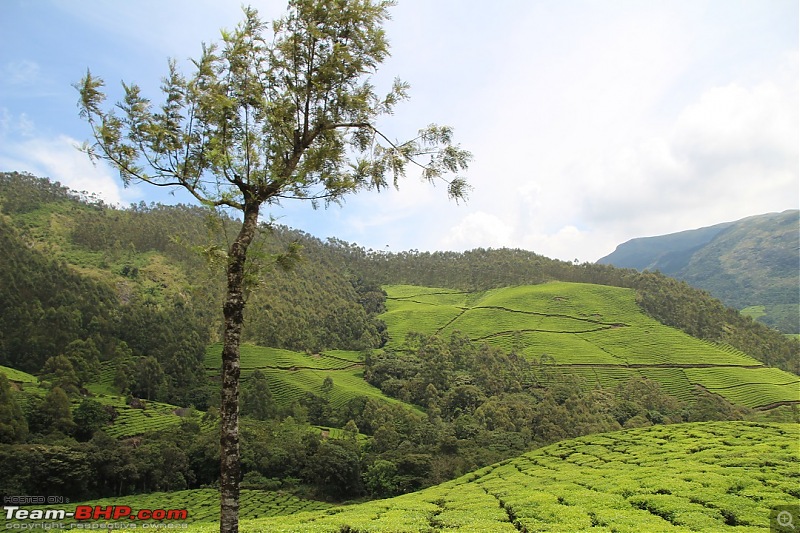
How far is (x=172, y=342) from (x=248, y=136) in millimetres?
81369

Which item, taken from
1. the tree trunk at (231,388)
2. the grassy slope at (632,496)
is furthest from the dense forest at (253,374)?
the grassy slope at (632,496)

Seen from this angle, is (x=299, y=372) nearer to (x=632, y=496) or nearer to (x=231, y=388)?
Result: (x=632, y=496)

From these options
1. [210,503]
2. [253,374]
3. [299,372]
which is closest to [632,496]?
[210,503]

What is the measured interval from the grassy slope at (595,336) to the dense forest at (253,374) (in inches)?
230

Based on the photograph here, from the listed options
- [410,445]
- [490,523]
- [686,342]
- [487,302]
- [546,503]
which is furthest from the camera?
[487,302]

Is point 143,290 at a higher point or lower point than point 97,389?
higher

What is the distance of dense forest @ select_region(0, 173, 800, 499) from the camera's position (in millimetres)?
43469

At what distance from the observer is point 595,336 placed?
97125 mm

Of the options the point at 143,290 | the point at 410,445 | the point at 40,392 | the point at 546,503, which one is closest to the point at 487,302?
the point at 410,445

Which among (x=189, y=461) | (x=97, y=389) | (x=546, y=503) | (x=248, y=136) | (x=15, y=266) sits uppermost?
(x=15, y=266)

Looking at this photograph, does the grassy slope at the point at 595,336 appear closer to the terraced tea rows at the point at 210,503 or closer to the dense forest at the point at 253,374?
the dense forest at the point at 253,374

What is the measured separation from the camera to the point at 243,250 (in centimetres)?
784

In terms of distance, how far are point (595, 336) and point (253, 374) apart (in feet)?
233

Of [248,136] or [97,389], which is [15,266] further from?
[248,136]
